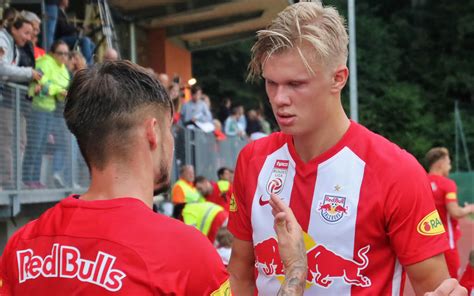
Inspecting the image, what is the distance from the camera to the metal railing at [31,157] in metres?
8.76

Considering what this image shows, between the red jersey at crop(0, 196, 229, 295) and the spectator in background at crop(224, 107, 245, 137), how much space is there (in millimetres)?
17654

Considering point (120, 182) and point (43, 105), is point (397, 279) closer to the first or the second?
point (120, 182)

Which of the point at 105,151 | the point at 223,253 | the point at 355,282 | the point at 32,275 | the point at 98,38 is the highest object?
the point at 98,38

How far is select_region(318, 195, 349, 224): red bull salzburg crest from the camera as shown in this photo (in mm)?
3529

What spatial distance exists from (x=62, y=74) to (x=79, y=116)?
7075 mm

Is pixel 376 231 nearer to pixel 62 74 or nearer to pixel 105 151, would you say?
pixel 105 151

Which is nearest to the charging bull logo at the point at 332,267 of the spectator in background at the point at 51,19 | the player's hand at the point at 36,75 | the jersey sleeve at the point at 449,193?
the player's hand at the point at 36,75

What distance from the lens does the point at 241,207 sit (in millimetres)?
3875

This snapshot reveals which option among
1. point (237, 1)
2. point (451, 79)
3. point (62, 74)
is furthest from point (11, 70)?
point (451, 79)

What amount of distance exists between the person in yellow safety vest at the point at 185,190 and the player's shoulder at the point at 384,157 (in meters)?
9.16

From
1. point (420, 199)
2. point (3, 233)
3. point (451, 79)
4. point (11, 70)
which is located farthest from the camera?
point (451, 79)

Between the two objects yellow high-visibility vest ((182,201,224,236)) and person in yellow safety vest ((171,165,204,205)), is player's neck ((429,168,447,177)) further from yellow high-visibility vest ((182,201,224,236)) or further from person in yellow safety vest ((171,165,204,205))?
person in yellow safety vest ((171,165,204,205))

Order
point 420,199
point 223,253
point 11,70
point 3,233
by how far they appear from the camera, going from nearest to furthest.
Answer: point 420,199, point 11,70, point 223,253, point 3,233

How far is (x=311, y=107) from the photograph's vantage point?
139 inches
